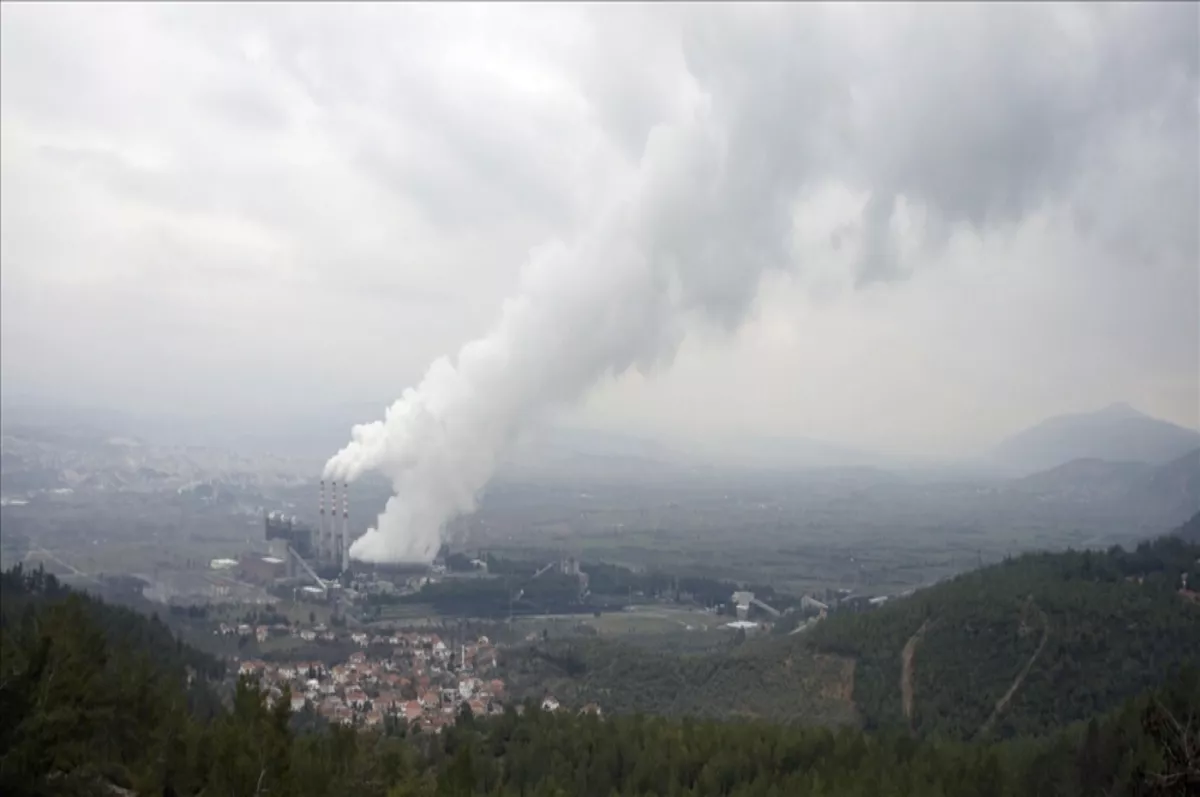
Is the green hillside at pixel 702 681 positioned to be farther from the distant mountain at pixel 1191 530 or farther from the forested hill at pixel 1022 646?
the distant mountain at pixel 1191 530

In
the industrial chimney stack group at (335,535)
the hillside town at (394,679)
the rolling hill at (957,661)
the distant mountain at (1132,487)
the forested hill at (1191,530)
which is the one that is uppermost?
the distant mountain at (1132,487)

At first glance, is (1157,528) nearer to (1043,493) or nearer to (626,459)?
(1043,493)

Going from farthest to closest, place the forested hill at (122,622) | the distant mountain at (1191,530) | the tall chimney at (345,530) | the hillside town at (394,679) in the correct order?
the tall chimney at (345,530) < the distant mountain at (1191,530) < the hillside town at (394,679) < the forested hill at (122,622)

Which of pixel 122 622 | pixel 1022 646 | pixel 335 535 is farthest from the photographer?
pixel 335 535

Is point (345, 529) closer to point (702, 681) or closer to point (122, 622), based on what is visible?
point (122, 622)

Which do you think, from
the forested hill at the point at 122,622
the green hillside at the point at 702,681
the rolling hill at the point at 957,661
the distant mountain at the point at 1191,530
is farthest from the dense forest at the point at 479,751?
the distant mountain at the point at 1191,530

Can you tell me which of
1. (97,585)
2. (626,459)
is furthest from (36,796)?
(626,459)

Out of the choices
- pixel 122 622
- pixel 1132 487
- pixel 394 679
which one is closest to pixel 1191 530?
pixel 1132 487

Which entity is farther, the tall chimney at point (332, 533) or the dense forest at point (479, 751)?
the tall chimney at point (332, 533)
